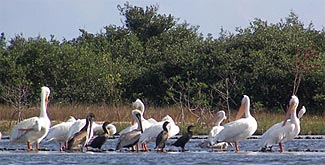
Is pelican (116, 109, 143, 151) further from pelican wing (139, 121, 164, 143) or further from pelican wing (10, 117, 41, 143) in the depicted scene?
pelican wing (10, 117, 41, 143)

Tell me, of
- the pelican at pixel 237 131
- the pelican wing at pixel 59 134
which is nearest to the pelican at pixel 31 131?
the pelican wing at pixel 59 134

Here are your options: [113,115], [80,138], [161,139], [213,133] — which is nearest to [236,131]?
[161,139]

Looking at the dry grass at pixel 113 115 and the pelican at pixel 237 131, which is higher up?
the dry grass at pixel 113 115

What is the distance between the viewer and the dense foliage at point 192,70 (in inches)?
1556

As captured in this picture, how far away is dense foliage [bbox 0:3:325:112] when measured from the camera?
39531 mm

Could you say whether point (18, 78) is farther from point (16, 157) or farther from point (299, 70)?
point (16, 157)

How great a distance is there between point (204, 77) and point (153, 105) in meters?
2.49

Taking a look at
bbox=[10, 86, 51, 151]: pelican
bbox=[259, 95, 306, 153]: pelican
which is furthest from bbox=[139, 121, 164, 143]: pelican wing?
bbox=[259, 95, 306, 153]: pelican

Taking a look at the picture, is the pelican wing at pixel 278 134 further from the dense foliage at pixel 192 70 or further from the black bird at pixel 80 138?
the dense foliage at pixel 192 70

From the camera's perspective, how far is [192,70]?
41719mm

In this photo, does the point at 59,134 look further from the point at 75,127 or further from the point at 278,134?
the point at 278,134

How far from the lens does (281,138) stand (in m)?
19.8

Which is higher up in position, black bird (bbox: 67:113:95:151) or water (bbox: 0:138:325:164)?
black bird (bbox: 67:113:95:151)

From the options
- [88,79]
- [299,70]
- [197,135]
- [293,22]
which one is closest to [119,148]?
[197,135]
